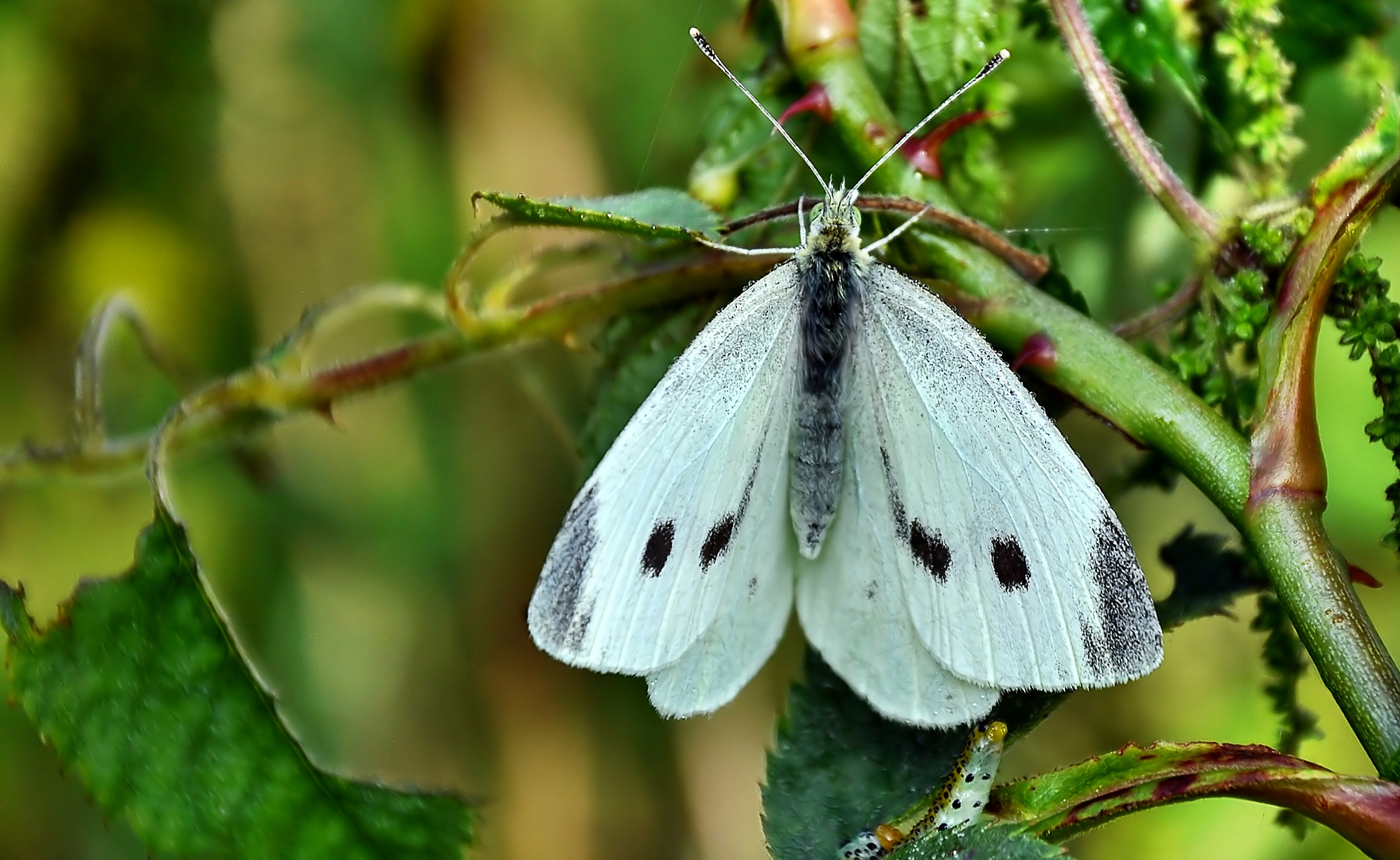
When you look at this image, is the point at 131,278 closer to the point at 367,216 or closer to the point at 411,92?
the point at 367,216

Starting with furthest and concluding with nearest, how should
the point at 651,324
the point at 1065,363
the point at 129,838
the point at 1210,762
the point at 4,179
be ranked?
the point at 4,179, the point at 129,838, the point at 651,324, the point at 1065,363, the point at 1210,762

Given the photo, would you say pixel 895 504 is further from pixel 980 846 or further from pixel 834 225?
pixel 980 846

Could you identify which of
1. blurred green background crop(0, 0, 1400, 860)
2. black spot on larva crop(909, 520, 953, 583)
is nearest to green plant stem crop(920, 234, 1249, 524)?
black spot on larva crop(909, 520, 953, 583)

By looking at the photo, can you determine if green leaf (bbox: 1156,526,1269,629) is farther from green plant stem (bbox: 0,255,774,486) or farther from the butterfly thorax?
green plant stem (bbox: 0,255,774,486)

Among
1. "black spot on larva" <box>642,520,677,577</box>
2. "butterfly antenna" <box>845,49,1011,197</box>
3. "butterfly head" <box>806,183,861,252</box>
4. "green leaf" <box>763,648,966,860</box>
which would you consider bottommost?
"green leaf" <box>763,648,966,860</box>

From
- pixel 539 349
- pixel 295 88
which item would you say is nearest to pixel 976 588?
pixel 539 349

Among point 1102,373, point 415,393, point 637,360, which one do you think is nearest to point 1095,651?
point 1102,373
